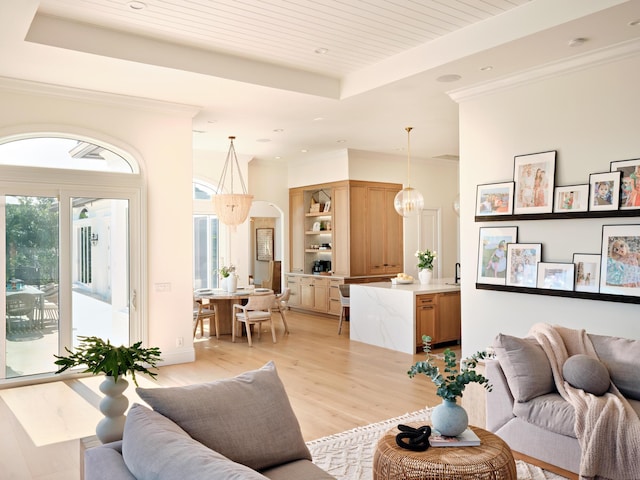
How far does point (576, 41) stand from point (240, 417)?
3845mm

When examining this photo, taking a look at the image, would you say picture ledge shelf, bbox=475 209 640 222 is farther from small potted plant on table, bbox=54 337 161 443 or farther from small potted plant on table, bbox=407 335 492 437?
small potted plant on table, bbox=54 337 161 443

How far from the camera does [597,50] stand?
4301mm

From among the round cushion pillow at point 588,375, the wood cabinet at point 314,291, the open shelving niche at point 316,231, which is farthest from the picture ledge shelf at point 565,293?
the open shelving niche at point 316,231

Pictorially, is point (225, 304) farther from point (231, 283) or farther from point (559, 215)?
point (559, 215)

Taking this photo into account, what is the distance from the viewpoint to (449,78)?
16.6ft

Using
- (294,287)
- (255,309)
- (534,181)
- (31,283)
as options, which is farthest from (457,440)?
(294,287)

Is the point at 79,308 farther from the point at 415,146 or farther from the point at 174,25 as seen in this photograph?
the point at 415,146

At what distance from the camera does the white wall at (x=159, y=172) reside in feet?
18.2

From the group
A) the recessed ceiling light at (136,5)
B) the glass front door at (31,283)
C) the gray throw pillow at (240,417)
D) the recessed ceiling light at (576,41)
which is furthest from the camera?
the glass front door at (31,283)

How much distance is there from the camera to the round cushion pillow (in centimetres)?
323

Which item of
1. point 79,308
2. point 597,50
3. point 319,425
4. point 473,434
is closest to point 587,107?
point 597,50

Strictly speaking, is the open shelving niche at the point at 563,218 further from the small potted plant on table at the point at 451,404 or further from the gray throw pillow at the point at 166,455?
the gray throw pillow at the point at 166,455

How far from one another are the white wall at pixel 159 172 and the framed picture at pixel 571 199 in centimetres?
406

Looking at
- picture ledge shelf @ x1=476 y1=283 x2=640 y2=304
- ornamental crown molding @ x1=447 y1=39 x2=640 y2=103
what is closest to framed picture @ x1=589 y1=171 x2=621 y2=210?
picture ledge shelf @ x1=476 y1=283 x2=640 y2=304
